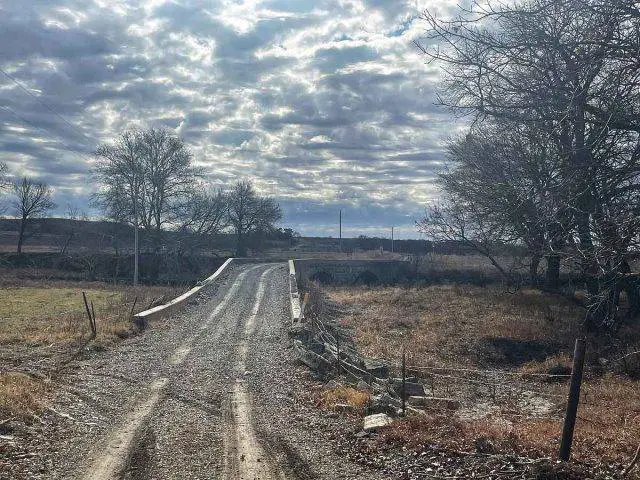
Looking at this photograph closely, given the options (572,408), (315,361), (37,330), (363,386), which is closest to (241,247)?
(37,330)

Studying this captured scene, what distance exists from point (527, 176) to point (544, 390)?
5.07m

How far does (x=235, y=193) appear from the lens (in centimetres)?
8850

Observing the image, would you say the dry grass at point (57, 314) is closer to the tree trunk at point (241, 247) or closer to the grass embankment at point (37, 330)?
the grass embankment at point (37, 330)

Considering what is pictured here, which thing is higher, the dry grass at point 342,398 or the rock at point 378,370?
the dry grass at point 342,398

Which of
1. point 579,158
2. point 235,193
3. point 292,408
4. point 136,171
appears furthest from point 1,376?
point 235,193

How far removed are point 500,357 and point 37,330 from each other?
14.0m

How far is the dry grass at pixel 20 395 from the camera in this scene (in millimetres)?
8750

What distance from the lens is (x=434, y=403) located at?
11.8m

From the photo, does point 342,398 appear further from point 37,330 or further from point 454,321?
point 454,321

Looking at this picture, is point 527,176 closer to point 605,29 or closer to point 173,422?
point 605,29

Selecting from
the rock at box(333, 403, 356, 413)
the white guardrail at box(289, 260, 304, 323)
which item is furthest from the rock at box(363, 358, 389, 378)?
the white guardrail at box(289, 260, 304, 323)

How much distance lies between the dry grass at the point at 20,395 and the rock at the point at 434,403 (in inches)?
239

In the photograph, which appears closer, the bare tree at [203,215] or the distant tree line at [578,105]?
the distant tree line at [578,105]

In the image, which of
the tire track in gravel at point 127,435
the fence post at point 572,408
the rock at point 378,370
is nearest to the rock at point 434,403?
the rock at point 378,370
